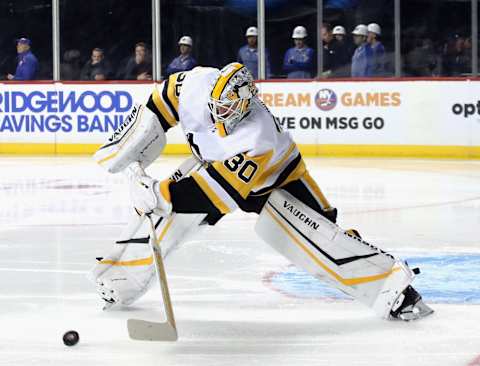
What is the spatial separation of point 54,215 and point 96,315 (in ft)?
10.3

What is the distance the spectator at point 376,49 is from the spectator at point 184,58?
1.96 m

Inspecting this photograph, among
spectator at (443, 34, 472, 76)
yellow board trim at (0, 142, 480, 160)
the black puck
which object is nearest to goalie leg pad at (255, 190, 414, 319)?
the black puck

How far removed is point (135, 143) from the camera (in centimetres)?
430

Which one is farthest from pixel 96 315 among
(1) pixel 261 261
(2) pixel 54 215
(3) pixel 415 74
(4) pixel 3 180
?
A: (3) pixel 415 74

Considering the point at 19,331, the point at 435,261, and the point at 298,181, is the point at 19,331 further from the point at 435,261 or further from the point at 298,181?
the point at 435,261

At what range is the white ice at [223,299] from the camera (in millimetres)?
3771

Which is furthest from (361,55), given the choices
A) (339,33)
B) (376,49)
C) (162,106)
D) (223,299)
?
(162,106)

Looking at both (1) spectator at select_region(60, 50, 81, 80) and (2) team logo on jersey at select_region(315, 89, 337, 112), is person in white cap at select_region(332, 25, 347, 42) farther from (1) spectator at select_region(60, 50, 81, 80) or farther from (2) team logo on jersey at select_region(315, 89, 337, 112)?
(1) spectator at select_region(60, 50, 81, 80)

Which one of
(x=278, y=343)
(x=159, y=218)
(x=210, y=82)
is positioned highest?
(x=210, y=82)

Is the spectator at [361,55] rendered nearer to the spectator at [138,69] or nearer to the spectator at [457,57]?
the spectator at [457,57]

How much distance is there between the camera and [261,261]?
18.5 feet

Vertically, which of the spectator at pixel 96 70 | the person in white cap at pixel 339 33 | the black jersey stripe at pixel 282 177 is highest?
the person in white cap at pixel 339 33

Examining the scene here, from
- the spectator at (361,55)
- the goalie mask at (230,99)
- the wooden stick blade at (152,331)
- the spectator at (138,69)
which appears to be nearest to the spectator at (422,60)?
the spectator at (361,55)

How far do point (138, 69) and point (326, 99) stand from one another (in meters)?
2.20
